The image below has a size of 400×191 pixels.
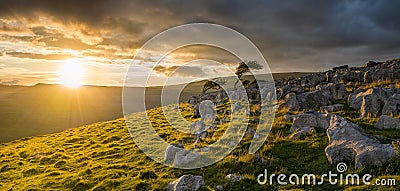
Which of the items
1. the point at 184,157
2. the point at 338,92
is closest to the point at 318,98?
the point at 338,92

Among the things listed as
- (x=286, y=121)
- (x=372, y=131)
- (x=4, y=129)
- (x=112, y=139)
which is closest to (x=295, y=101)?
(x=286, y=121)

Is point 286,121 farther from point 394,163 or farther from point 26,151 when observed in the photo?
point 26,151

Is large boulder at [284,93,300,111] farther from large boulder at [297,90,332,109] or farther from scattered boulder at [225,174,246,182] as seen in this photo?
scattered boulder at [225,174,246,182]

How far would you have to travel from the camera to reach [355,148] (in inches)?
427

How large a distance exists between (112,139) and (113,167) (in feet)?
44.3

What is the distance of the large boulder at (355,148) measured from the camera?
1012cm

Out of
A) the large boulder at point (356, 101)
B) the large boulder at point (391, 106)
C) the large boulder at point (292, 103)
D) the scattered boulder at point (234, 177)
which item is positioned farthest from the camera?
the large boulder at point (292, 103)

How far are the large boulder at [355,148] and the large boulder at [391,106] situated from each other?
5.66m

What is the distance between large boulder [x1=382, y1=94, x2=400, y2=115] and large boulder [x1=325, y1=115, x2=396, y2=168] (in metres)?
5.66

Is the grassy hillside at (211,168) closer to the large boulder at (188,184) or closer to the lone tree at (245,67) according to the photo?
the large boulder at (188,184)

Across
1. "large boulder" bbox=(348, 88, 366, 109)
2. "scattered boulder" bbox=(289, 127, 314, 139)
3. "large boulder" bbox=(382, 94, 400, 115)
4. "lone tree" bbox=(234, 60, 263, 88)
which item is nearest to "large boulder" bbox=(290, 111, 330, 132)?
"scattered boulder" bbox=(289, 127, 314, 139)

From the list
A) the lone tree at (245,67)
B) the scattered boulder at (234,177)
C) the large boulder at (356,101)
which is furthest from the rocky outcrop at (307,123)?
the lone tree at (245,67)

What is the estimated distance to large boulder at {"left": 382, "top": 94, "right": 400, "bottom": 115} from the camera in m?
16.1

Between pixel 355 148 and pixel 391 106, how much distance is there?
790 cm
